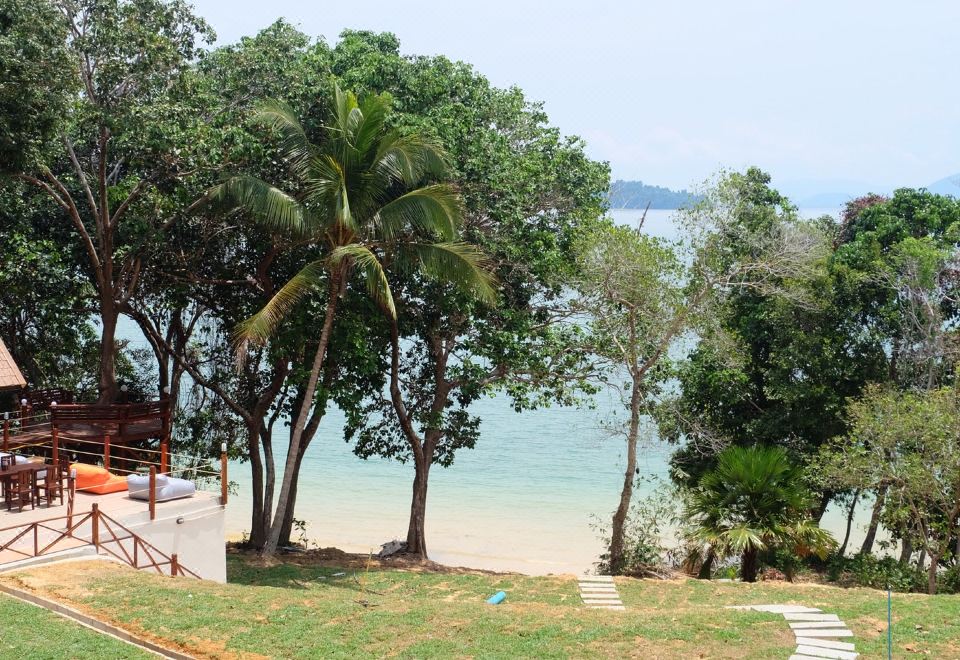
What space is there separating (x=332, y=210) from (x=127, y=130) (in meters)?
3.99

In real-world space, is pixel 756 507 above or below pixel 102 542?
above

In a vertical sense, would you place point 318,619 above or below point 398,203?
below

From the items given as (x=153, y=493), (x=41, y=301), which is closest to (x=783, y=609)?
(x=153, y=493)

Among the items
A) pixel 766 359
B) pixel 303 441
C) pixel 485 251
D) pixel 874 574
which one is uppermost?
pixel 485 251

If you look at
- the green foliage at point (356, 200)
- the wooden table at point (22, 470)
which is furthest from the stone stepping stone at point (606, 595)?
the wooden table at point (22, 470)

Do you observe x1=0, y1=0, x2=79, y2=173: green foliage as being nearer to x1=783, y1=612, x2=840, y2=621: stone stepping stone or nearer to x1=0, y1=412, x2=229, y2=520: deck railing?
x1=0, y1=412, x2=229, y2=520: deck railing

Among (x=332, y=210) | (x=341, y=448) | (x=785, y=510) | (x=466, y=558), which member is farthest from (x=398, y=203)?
(x=341, y=448)

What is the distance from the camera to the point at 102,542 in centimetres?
1372

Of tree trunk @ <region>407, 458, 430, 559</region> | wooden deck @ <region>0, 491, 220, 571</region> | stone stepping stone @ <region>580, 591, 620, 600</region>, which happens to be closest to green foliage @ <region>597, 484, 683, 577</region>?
tree trunk @ <region>407, 458, 430, 559</region>

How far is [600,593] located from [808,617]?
14.6 ft

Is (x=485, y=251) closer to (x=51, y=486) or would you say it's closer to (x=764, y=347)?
(x=764, y=347)

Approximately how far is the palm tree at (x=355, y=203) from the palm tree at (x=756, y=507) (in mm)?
5358

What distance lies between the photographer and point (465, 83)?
20984 mm

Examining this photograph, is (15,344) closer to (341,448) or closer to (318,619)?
(318,619)
